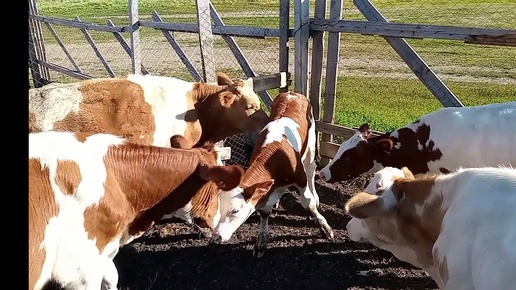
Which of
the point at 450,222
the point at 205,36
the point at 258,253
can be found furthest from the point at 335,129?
the point at 450,222

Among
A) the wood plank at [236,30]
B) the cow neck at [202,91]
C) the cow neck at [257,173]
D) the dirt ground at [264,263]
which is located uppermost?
the wood plank at [236,30]

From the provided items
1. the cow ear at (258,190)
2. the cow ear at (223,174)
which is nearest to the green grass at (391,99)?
the cow ear at (258,190)

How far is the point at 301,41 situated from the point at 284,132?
1661mm

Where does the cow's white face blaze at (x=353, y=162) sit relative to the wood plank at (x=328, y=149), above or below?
above

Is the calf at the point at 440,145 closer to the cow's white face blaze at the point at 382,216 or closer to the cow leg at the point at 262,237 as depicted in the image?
the cow leg at the point at 262,237

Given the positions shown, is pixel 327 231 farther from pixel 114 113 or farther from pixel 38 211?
pixel 38 211

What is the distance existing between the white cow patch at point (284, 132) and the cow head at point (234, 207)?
0.67 m

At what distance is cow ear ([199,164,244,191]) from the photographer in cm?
388

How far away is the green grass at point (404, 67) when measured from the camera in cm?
Answer: 1024

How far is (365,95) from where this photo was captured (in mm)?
11570

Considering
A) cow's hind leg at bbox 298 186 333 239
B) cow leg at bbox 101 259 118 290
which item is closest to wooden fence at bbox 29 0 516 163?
cow's hind leg at bbox 298 186 333 239

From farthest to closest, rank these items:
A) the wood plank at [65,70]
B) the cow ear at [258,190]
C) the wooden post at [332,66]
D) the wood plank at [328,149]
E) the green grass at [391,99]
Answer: the wood plank at [65,70] → the green grass at [391,99] → the wood plank at [328,149] → the wooden post at [332,66] → the cow ear at [258,190]

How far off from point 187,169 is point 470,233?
1.97 m
